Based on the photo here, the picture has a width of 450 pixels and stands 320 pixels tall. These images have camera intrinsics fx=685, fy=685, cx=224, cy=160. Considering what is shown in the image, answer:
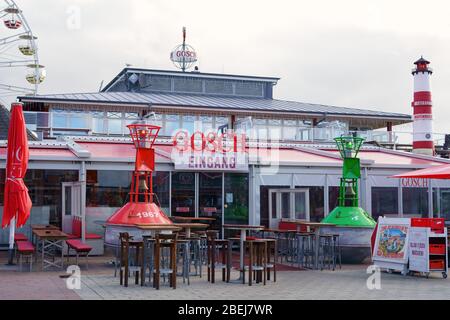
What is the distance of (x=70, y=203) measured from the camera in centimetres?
1902

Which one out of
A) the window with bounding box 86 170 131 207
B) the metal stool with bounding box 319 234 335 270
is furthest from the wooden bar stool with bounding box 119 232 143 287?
the window with bounding box 86 170 131 207

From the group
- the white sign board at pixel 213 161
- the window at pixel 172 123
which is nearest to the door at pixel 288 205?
the white sign board at pixel 213 161

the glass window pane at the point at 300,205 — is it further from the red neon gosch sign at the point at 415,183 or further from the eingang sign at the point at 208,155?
the red neon gosch sign at the point at 415,183

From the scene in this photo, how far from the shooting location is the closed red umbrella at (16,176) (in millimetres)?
14094

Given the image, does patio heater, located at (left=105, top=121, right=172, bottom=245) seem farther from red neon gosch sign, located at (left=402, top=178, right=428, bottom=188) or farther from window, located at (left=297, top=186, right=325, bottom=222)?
red neon gosch sign, located at (left=402, top=178, right=428, bottom=188)

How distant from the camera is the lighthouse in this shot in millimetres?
30156

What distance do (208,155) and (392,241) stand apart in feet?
22.6

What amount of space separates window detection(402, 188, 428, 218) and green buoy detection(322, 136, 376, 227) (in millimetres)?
4175

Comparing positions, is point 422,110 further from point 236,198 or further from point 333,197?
point 236,198

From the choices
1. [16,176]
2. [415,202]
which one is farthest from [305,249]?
[415,202]

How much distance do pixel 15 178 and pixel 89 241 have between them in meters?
3.95
